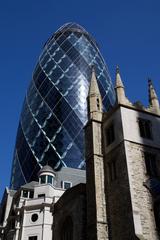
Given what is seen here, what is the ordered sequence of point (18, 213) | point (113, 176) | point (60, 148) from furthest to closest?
point (60, 148) → point (18, 213) → point (113, 176)

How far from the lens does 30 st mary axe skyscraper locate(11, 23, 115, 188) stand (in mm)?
47781

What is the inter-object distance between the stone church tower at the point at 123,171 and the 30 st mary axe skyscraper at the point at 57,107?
21614 mm

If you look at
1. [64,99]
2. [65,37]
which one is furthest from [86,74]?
[65,37]

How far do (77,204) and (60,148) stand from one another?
24.4 metres

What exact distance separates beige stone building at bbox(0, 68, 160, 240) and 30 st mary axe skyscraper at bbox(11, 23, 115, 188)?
1908cm

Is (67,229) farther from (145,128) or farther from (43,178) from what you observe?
(43,178)

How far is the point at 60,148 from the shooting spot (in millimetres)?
47656

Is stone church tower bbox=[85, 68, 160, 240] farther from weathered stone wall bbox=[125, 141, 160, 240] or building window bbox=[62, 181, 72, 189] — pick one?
building window bbox=[62, 181, 72, 189]

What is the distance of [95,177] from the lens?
22.6 metres

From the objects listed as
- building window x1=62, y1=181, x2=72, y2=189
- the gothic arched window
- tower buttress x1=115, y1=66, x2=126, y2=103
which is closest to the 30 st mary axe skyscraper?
building window x1=62, y1=181, x2=72, y2=189

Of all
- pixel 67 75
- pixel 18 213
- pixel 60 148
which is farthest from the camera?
pixel 67 75

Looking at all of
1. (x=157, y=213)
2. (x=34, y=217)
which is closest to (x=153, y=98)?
(x=157, y=213)

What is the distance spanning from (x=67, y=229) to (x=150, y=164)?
23.0ft

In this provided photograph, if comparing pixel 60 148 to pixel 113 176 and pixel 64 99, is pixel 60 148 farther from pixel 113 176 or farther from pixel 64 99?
pixel 113 176
